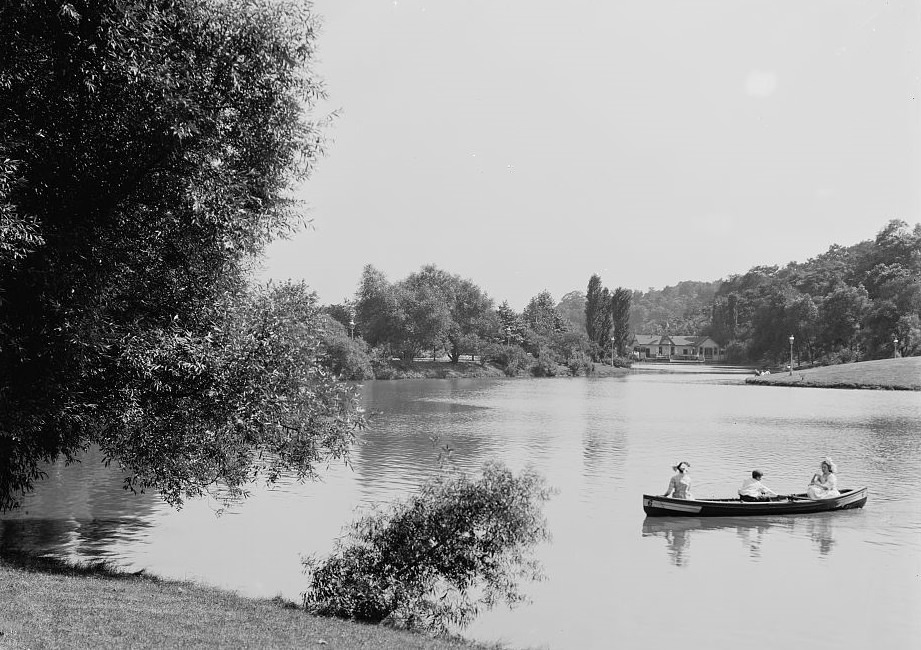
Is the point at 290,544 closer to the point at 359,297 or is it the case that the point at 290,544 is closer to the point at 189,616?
the point at 189,616

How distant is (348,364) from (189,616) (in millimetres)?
91243

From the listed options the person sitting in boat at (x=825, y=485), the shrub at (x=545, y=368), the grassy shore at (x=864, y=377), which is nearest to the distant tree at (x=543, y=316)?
the shrub at (x=545, y=368)

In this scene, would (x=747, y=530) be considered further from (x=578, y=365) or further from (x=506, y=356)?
(x=578, y=365)

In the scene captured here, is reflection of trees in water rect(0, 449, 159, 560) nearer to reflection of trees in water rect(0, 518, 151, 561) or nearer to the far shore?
reflection of trees in water rect(0, 518, 151, 561)

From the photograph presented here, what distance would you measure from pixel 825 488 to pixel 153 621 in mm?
22093

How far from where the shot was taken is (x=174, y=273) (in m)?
18.1

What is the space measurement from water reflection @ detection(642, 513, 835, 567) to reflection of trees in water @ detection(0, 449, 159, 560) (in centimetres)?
1477

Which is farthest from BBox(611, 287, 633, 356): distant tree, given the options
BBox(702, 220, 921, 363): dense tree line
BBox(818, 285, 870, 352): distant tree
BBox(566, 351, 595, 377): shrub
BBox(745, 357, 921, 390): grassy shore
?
BBox(745, 357, 921, 390): grassy shore

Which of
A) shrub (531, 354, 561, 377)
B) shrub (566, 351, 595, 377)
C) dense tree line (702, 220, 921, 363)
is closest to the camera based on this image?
dense tree line (702, 220, 921, 363)

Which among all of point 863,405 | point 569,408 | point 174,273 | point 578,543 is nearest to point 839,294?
point 863,405

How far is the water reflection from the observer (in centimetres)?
2188

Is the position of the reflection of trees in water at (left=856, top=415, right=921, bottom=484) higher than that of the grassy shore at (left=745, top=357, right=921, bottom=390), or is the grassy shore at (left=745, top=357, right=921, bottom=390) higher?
the grassy shore at (left=745, top=357, right=921, bottom=390)

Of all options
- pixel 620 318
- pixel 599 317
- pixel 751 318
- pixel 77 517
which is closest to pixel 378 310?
pixel 599 317

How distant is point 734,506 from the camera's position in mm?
24609
